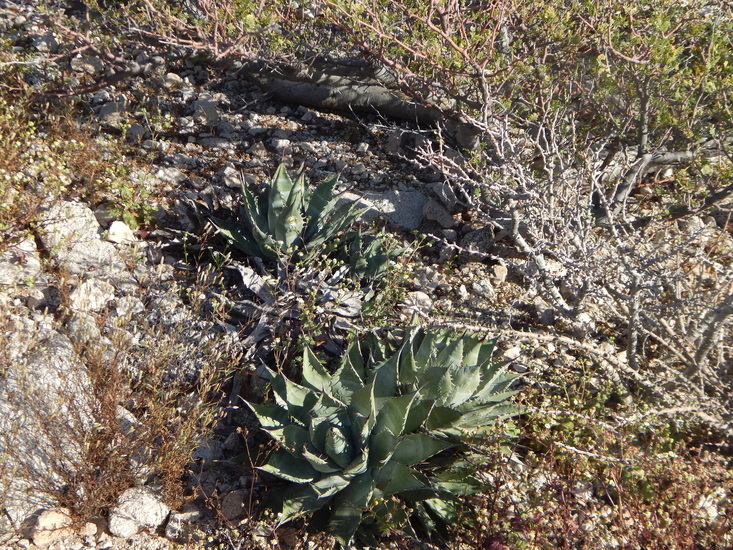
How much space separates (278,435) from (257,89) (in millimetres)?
3980

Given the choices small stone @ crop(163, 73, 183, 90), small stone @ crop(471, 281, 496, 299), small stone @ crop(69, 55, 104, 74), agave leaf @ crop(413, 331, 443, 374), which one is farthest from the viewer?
small stone @ crop(163, 73, 183, 90)

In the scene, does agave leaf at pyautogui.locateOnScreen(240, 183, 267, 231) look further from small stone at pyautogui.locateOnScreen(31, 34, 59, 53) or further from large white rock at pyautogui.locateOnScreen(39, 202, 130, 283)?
small stone at pyautogui.locateOnScreen(31, 34, 59, 53)

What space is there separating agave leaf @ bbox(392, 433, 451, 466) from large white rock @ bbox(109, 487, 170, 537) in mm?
1142

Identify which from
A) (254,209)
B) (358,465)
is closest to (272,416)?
(358,465)

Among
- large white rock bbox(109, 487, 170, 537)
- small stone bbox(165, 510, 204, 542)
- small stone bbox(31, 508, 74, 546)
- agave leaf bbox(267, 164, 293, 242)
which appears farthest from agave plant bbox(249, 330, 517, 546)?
agave leaf bbox(267, 164, 293, 242)

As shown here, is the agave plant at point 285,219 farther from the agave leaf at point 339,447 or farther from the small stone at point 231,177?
the agave leaf at point 339,447

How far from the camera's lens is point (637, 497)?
2.94 metres

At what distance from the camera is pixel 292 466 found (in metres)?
2.80

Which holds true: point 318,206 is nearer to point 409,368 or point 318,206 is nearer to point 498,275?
point 498,275

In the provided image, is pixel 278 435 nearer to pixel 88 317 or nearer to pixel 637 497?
pixel 88 317

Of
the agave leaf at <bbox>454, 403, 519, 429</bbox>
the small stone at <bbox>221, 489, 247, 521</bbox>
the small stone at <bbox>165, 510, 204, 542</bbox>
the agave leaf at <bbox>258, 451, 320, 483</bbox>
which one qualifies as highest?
the agave leaf at <bbox>454, 403, 519, 429</bbox>

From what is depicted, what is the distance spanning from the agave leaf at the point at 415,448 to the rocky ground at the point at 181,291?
493 millimetres

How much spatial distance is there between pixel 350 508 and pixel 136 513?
1.01m

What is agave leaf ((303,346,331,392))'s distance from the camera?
9.91 ft
